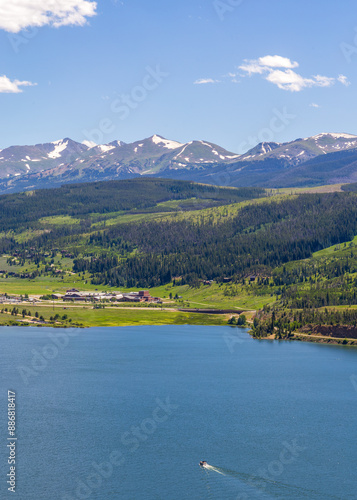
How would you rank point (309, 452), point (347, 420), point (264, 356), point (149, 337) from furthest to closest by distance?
1. point (149, 337)
2. point (264, 356)
3. point (347, 420)
4. point (309, 452)

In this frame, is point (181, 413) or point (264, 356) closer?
point (181, 413)

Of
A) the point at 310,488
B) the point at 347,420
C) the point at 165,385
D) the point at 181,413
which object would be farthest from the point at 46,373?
the point at 310,488

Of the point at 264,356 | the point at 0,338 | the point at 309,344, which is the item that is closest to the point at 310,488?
the point at 264,356

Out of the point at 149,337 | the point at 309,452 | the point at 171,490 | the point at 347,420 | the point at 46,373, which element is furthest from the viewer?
the point at 149,337

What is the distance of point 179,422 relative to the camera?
9756cm

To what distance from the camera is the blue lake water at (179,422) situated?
74875 mm

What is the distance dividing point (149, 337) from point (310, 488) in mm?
111935

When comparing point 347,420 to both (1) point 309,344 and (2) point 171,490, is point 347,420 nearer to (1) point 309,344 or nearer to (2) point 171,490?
(2) point 171,490

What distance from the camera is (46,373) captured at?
129500 mm

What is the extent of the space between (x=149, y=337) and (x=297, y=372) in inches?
2285

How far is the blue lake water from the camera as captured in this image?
2948 inches

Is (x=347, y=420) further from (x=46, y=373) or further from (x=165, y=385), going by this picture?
(x=46, y=373)

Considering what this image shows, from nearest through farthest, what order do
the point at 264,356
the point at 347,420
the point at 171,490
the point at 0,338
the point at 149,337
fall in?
the point at 171,490, the point at 347,420, the point at 264,356, the point at 0,338, the point at 149,337

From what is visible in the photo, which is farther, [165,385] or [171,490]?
[165,385]
